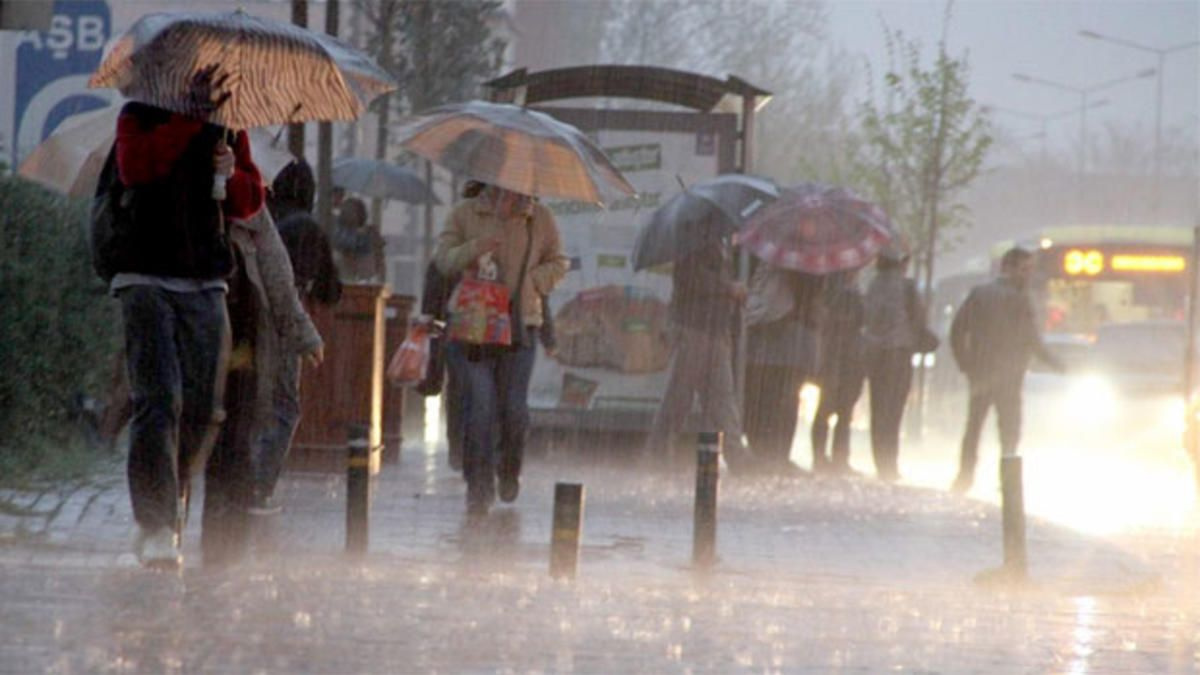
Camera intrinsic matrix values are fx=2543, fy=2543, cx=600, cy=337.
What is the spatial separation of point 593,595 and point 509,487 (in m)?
4.53

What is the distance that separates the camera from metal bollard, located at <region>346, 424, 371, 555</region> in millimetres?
11062

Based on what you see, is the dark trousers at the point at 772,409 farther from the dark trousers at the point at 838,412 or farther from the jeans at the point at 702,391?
the dark trousers at the point at 838,412

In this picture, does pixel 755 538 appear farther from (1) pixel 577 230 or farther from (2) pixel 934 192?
(2) pixel 934 192

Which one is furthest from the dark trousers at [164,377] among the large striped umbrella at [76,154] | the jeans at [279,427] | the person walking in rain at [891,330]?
the person walking in rain at [891,330]

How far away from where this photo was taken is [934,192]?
3225 cm

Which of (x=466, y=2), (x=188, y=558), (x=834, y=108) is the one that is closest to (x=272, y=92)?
(x=188, y=558)

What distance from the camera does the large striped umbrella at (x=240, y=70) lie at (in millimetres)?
8930

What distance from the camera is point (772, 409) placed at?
60.6 ft

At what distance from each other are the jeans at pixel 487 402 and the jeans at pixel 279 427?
1361mm

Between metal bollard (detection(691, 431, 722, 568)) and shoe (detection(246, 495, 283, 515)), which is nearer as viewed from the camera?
shoe (detection(246, 495, 283, 515))

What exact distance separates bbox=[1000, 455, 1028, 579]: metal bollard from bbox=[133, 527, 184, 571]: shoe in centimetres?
482

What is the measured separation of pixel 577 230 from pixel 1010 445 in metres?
3.60

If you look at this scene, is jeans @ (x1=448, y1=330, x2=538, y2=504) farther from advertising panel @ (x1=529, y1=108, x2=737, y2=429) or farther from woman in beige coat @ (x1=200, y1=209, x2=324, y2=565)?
advertising panel @ (x1=529, y1=108, x2=737, y2=429)

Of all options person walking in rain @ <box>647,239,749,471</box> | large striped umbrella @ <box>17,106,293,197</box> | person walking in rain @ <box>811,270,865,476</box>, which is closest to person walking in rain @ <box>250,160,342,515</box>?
large striped umbrella @ <box>17,106,293,197</box>
